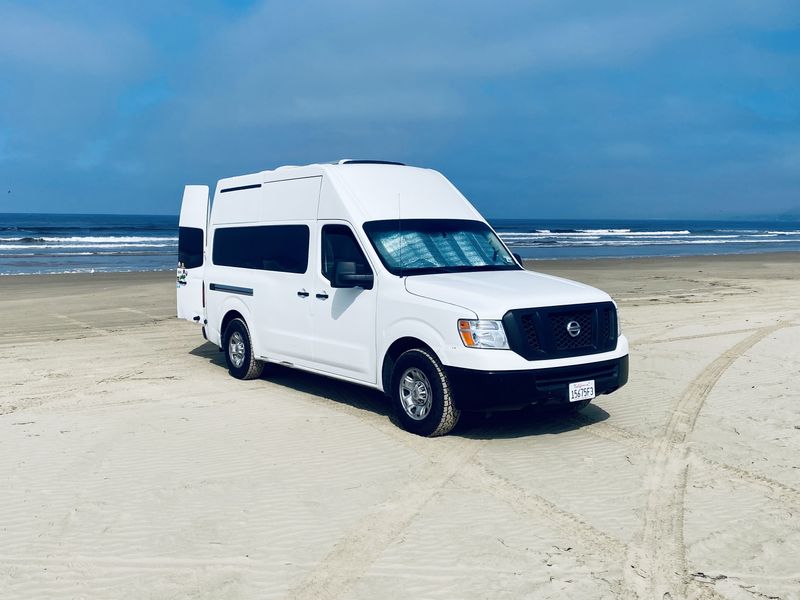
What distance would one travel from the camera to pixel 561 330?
689cm

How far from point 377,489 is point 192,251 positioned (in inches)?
242

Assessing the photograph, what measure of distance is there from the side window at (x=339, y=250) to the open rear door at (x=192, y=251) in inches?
117

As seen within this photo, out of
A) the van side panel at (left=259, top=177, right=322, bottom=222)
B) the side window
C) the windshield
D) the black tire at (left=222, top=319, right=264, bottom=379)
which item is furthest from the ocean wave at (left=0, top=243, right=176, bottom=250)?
the windshield

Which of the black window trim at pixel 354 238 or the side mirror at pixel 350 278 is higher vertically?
the black window trim at pixel 354 238

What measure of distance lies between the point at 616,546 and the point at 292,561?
1922mm

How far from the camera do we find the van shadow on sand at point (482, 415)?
739cm

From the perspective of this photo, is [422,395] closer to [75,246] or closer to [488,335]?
[488,335]

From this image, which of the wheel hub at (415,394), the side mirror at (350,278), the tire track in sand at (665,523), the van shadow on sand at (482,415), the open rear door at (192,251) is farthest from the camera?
the open rear door at (192,251)

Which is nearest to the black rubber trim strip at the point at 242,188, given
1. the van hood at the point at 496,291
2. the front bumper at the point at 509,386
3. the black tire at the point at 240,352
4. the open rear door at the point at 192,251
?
the open rear door at the point at 192,251

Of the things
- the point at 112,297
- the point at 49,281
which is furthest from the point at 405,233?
the point at 49,281

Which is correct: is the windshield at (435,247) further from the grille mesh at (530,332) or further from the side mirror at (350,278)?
the grille mesh at (530,332)

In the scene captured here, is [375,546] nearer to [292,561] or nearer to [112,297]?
[292,561]

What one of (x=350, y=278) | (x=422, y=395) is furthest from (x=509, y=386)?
(x=350, y=278)

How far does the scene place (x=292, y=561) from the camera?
467 centimetres
